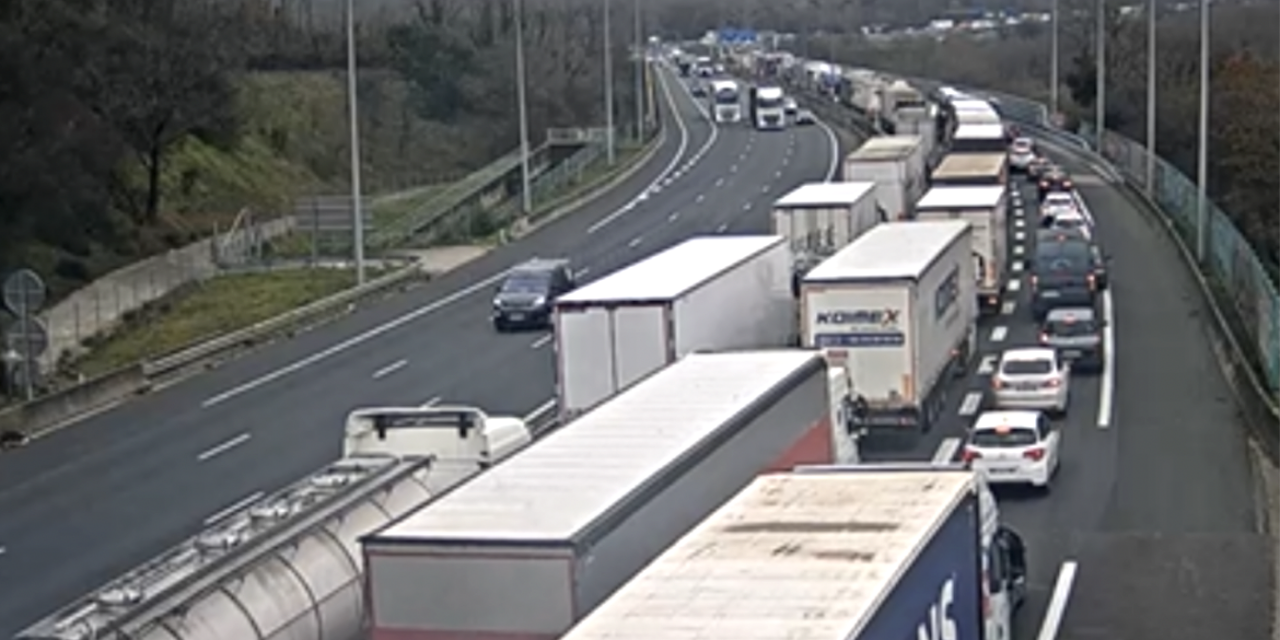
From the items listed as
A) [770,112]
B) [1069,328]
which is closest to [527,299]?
[1069,328]

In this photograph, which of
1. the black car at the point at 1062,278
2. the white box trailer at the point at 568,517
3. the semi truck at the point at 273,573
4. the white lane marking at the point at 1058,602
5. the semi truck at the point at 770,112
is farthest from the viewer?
the semi truck at the point at 770,112

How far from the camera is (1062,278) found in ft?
147

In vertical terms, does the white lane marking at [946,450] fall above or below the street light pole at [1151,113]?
below

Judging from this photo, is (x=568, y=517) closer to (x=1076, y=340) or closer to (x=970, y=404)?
(x=970, y=404)

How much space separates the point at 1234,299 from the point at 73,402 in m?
25.3

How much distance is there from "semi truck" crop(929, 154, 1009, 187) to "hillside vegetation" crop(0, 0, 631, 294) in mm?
21916

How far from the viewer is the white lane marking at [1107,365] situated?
117ft

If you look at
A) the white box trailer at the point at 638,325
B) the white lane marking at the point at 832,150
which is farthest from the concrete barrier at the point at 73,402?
the white lane marking at the point at 832,150

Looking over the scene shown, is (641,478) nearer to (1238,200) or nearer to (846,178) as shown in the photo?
(846,178)

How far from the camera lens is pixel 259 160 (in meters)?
80.2

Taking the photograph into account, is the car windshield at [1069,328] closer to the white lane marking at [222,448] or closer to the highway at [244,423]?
the highway at [244,423]

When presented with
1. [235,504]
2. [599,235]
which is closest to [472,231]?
[599,235]

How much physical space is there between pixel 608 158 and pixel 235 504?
60.8m

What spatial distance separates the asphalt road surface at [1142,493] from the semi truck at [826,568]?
6488 millimetres
